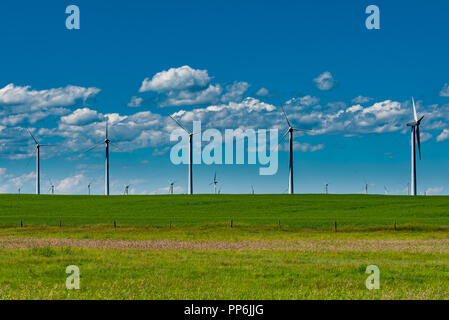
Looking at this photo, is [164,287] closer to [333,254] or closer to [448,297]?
[448,297]

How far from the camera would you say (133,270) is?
26328 millimetres

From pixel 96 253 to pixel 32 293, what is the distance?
1729cm

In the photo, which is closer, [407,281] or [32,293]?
[32,293]

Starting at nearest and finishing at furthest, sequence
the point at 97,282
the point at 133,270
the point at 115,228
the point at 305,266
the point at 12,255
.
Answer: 1. the point at 97,282
2. the point at 133,270
3. the point at 305,266
4. the point at 12,255
5. the point at 115,228

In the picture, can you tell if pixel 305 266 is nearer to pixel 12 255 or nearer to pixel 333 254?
pixel 333 254

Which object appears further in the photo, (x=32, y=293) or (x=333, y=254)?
(x=333, y=254)

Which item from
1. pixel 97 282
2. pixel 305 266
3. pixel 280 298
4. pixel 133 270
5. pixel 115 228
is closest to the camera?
pixel 280 298
